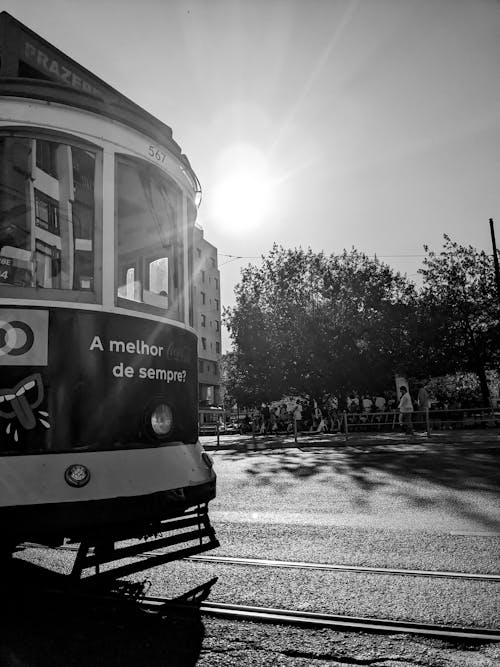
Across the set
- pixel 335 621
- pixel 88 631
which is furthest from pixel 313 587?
pixel 88 631

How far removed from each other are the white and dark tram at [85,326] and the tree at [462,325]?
26268 millimetres

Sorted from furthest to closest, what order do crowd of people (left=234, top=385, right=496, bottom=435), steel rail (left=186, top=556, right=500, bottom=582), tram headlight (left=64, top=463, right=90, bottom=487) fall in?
crowd of people (left=234, top=385, right=496, bottom=435)
steel rail (left=186, top=556, right=500, bottom=582)
tram headlight (left=64, top=463, right=90, bottom=487)

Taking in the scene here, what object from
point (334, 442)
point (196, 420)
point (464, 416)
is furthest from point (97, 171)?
point (464, 416)

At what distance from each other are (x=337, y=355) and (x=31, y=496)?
2648cm

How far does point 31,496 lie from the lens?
10.8ft

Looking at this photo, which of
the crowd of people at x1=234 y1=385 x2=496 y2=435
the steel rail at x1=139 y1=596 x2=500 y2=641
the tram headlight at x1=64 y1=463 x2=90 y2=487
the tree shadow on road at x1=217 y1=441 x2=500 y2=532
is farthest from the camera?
the crowd of people at x1=234 y1=385 x2=496 y2=435

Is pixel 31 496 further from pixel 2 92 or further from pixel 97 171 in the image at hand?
pixel 2 92

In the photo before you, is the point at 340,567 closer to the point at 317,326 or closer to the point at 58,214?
the point at 58,214

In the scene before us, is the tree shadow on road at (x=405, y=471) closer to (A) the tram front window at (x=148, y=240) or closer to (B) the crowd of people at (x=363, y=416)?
(B) the crowd of people at (x=363, y=416)

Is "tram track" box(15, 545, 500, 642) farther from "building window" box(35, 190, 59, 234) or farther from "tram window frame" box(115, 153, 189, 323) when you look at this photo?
"building window" box(35, 190, 59, 234)

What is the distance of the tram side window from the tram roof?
12.8 inches

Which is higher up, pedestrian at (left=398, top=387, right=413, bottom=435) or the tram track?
pedestrian at (left=398, top=387, right=413, bottom=435)

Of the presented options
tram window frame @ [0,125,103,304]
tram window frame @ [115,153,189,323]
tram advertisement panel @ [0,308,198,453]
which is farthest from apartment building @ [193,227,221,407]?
tram window frame @ [0,125,103,304]

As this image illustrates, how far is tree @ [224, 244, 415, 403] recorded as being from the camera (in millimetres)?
29438
